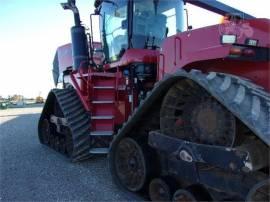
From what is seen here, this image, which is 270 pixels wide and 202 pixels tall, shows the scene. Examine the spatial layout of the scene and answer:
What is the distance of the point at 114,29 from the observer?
Answer: 18.9 feet

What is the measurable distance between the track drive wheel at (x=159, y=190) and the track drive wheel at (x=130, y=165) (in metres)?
0.14

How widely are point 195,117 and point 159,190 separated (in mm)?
902

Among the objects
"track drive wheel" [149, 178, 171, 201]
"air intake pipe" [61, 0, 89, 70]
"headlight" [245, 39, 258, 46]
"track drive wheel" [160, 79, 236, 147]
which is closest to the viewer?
"track drive wheel" [160, 79, 236, 147]

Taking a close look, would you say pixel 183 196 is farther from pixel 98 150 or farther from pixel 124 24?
pixel 124 24

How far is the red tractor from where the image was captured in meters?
2.89

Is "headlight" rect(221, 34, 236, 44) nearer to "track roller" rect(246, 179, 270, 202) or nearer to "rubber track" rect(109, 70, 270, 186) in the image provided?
"rubber track" rect(109, 70, 270, 186)

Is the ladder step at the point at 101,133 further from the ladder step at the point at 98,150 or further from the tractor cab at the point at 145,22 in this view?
the tractor cab at the point at 145,22

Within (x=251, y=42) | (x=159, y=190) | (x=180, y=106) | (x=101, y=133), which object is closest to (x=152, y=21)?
(x=101, y=133)

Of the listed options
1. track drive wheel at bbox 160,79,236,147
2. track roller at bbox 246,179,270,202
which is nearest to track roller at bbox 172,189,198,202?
track drive wheel at bbox 160,79,236,147

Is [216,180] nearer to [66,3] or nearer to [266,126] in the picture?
[266,126]

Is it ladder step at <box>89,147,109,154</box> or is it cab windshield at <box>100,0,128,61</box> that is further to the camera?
cab windshield at <box>100,0,128,61</box>

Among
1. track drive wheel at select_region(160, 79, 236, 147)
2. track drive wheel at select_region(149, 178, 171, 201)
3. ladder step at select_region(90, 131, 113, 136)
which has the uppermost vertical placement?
track drive wheel at select_region(160, 79, 236, 147)

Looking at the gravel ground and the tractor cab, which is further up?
the tractor cab

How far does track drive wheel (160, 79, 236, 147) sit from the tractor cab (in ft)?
6.48
